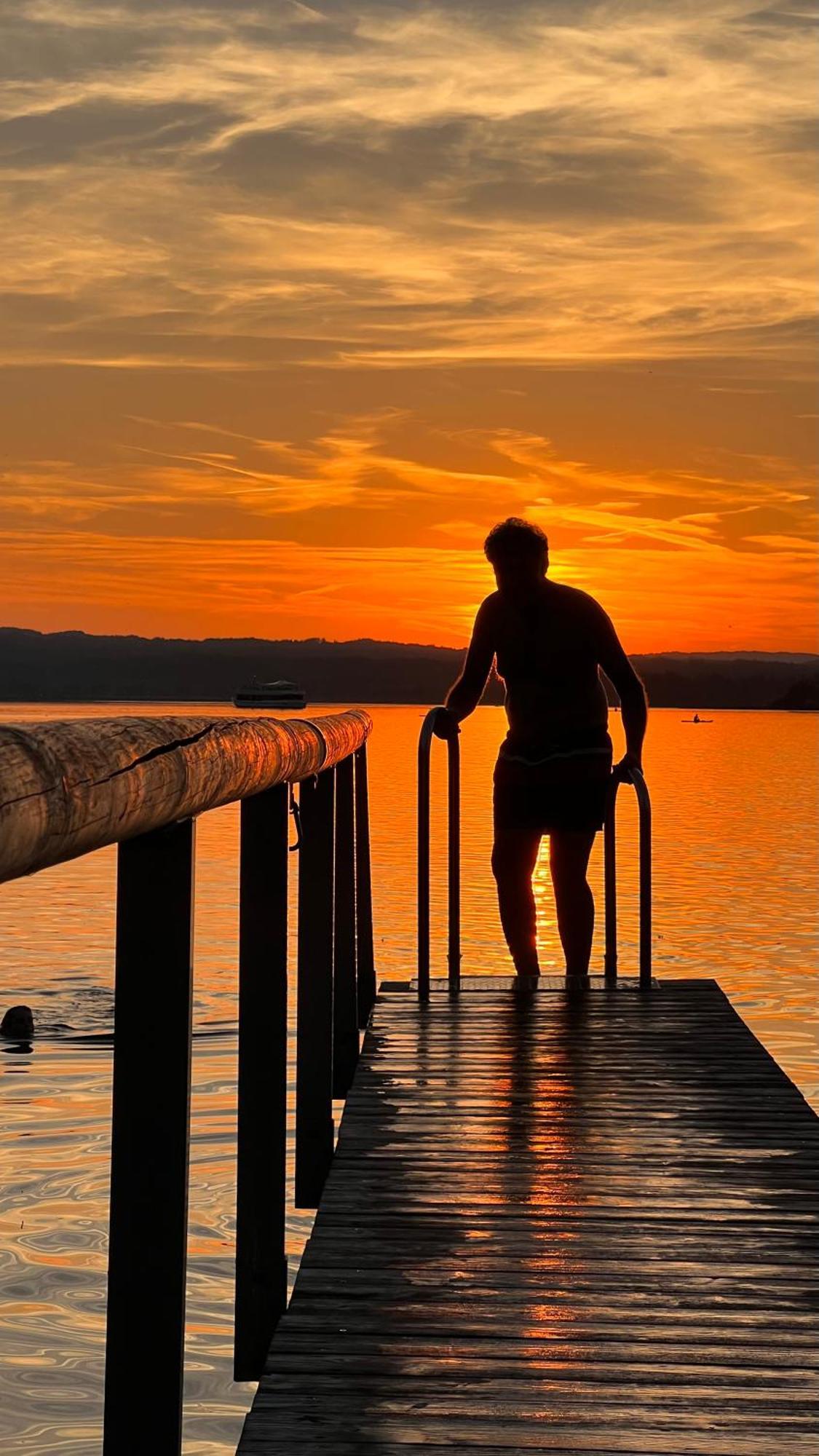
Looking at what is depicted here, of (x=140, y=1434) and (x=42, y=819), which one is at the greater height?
(x=42, y=819)

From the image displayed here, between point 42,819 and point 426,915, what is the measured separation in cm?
586

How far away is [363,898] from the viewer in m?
9.90

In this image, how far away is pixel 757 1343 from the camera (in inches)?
131

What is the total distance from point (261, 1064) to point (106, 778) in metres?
2.38

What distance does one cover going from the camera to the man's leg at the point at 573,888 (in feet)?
23.8

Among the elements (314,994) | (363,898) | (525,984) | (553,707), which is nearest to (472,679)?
(553,707)

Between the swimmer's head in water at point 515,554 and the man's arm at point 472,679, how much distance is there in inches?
6.3

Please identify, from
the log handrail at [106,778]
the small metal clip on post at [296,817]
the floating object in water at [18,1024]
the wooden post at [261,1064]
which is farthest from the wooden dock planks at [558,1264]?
the floating object in water at [18,1024]

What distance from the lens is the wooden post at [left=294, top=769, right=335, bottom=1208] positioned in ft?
19.6

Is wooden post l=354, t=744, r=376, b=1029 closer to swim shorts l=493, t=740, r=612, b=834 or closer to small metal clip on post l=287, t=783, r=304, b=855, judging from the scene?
swim shorts l=493, t=740, r=612, b=834

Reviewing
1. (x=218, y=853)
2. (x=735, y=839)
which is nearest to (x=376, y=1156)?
(x=218, y=853)

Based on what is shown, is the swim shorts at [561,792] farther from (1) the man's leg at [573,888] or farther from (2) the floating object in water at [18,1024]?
(2) the floating object in water at [18,1024]

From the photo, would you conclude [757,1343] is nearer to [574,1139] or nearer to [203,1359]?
[574,1139]

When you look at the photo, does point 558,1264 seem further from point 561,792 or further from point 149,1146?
point 561,792
